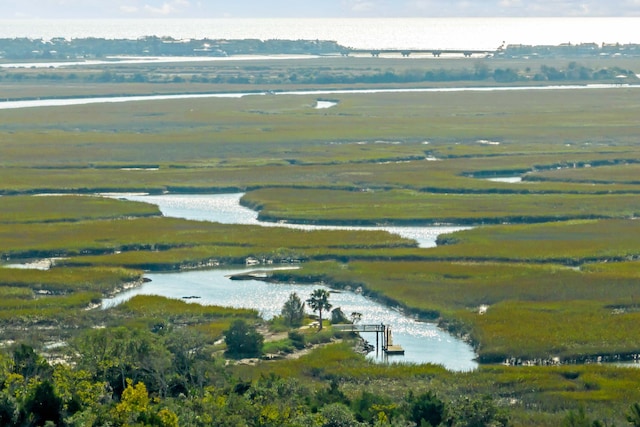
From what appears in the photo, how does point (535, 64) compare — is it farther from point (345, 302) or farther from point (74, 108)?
point (345, 302)

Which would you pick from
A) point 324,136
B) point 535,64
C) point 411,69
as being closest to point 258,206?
point 324,136

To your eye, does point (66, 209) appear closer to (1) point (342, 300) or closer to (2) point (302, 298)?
(2) point (302, 298)

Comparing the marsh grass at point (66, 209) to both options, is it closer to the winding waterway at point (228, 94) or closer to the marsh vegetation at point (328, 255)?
the marsh vegetation at point (328, 255)

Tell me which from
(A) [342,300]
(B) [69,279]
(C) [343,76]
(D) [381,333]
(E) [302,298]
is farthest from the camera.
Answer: (C) [343,76]

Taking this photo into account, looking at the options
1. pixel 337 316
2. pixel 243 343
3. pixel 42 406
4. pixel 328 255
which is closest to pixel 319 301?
pixel 337 316

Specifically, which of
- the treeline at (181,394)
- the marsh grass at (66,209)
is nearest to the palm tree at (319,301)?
the treeline at (181,394)
